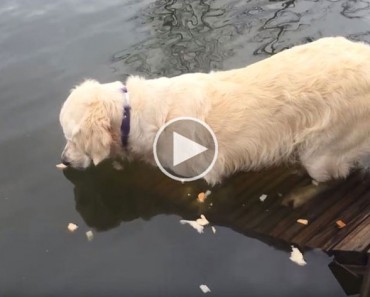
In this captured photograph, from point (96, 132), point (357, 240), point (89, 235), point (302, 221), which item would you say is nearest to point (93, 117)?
point (96, 132)

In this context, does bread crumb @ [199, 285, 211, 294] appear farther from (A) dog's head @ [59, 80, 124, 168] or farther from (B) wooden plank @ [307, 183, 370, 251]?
(A) dog's head @ [59, 80, 124, 168]

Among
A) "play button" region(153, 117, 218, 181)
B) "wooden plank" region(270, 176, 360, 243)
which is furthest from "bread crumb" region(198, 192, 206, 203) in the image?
"wooden plank" region(270, 176, 360, 243)

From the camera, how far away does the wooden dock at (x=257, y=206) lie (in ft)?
13.8

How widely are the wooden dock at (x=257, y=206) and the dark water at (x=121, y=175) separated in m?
0.02

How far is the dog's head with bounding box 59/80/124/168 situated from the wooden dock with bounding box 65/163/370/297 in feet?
2.92

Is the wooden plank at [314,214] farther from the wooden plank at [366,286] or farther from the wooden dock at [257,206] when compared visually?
the wooden plank at [366,286]

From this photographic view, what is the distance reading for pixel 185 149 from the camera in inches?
173

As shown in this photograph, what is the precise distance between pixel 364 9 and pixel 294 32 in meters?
1.29

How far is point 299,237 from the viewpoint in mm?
4320

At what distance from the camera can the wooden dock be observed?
4199 millimetres

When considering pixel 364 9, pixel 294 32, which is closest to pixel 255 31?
pixel 294 32

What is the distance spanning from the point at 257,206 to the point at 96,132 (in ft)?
5.55

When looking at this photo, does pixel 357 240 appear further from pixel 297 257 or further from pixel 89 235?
pixel 89 235

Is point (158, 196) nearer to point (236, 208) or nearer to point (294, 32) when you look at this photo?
point (236, 208)
